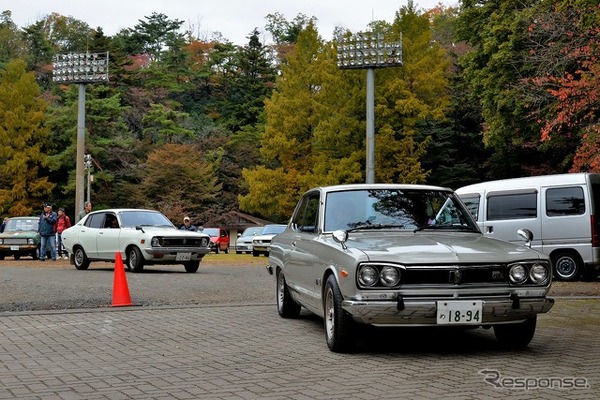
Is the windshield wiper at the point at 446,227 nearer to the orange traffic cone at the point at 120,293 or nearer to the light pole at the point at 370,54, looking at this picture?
the orange traffic cone at the point at 120,293

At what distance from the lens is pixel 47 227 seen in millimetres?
27953

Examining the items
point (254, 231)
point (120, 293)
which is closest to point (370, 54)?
point (254, 231)

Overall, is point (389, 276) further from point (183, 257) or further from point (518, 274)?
point (183, 257)

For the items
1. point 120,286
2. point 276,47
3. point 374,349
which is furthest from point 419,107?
point 276,47

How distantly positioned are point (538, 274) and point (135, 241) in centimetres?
1456

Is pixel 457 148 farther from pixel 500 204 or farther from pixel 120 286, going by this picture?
pixel 120 286

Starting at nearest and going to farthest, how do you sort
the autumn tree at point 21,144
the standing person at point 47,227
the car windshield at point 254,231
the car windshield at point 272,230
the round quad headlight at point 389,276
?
the round quad headlight at point 389,276 → the standing person at point 47,227 → the car windshield at point 272,230 → the car windshield at point 254,231 → the autumn tree at point 21,144

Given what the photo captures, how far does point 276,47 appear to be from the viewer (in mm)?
96188

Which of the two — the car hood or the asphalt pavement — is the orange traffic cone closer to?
the asphalt pavement

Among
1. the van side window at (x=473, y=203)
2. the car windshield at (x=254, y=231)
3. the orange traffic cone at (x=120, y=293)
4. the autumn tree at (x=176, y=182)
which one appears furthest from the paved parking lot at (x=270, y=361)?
the autumn tree at (x=176, y=182)

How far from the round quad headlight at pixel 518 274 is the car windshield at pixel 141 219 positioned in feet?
49.8

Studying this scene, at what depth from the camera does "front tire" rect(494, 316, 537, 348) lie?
8.29 m

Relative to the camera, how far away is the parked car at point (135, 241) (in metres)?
20.9

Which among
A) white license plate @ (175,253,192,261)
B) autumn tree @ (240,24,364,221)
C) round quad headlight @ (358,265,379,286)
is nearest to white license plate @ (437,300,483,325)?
round quad headlight @ (358,265,379,286)
